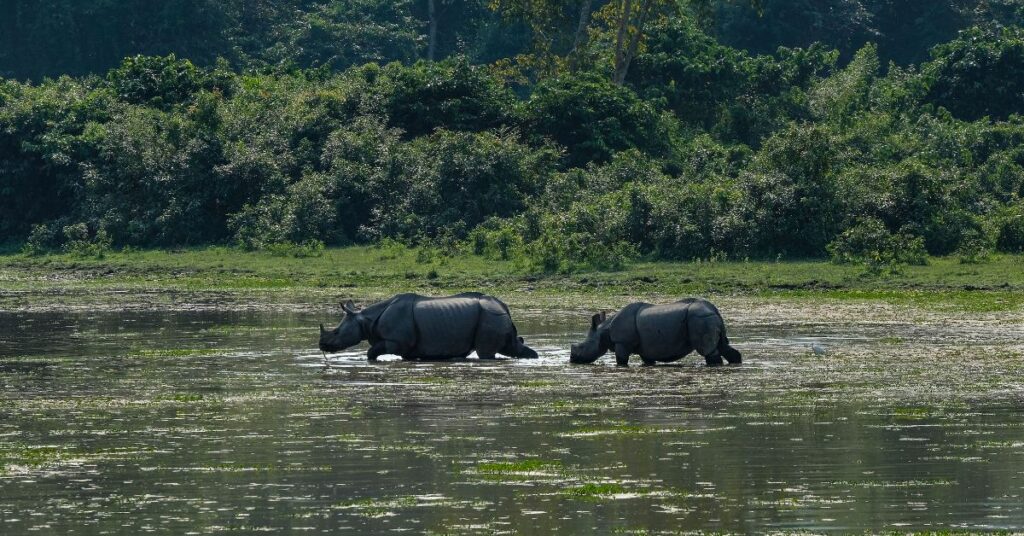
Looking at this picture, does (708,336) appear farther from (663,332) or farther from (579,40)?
(579,40)

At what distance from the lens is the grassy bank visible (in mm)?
25938

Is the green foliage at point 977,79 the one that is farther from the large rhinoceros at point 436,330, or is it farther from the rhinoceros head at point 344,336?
the rhinoceros head at point 344,336

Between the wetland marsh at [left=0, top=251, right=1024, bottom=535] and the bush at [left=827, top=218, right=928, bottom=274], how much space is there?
6.50m

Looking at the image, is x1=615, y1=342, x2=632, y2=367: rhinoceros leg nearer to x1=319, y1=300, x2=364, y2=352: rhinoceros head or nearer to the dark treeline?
x1=319, y1=300, x2=364, y2=352: rhinoceros head

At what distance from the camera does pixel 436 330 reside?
63.2 ft

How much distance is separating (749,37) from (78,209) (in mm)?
26729

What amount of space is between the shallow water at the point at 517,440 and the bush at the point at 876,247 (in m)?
7.72

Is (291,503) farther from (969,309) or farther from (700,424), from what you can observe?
(969,309)

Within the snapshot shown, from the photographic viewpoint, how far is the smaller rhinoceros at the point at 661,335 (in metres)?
17.9

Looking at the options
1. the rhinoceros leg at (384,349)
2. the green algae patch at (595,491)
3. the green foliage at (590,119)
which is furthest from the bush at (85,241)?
the green algae patch at (595,491)

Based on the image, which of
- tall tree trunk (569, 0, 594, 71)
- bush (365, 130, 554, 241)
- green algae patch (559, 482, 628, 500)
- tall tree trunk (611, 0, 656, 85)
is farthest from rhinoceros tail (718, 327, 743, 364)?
tall tree trunk (569, 0, 594, 71)

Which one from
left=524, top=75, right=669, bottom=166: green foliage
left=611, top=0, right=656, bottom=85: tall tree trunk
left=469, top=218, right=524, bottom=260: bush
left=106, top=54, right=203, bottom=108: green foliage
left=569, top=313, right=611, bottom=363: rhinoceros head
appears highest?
left=611, top=0, right=656, bottom=85: tall tree trunk

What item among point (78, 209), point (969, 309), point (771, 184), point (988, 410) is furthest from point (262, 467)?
point (78, 209)

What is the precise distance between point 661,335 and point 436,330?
8.70ft
